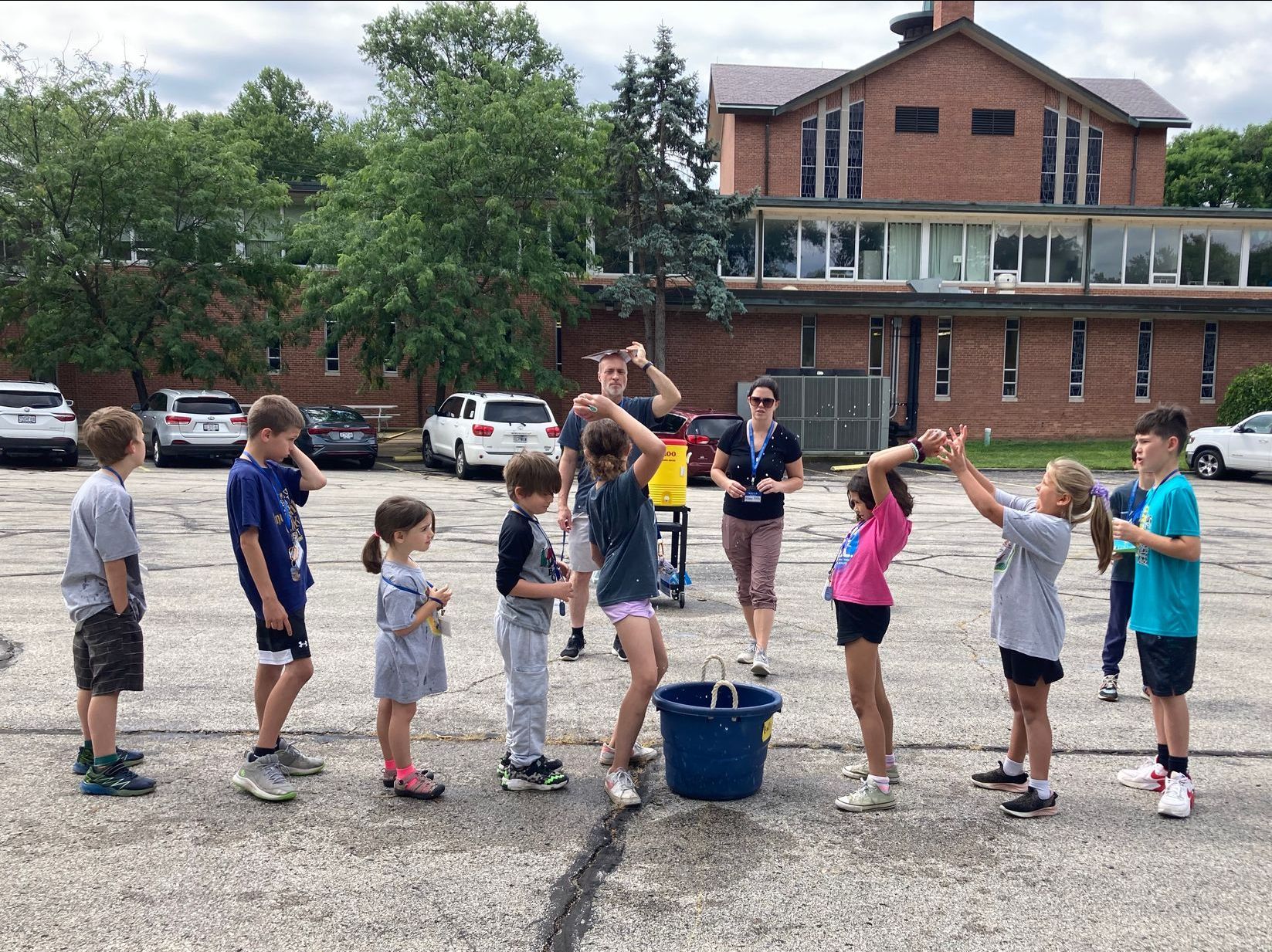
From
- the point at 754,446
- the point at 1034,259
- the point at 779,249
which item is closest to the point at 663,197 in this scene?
the point at 779,249

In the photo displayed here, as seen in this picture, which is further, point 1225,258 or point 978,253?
point 1225,258

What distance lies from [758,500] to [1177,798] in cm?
296

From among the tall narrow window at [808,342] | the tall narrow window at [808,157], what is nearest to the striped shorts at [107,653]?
the tall narrow window at [808,342]

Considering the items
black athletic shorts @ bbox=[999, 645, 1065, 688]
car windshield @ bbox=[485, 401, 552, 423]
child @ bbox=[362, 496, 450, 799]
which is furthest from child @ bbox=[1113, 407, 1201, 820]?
car windshield @ bbox=[485, 401, 552, 423]

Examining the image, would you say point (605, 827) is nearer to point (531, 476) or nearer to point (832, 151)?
point (531, 476)

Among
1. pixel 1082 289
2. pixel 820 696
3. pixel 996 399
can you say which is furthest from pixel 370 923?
pixel 1082 289

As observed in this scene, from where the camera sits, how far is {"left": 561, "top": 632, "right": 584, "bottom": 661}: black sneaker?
7.16 m

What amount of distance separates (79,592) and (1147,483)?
5201mm

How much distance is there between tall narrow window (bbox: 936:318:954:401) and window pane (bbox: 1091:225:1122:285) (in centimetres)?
578

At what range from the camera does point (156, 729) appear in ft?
18.4

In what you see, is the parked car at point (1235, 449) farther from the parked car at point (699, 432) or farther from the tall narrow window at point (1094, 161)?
the tall narrow window at point (1094, 161)

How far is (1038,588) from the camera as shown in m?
4.62

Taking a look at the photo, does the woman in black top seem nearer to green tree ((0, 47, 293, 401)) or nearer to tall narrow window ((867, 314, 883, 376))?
green tree ((0, 47, 293, 401))

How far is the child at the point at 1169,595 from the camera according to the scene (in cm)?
465
